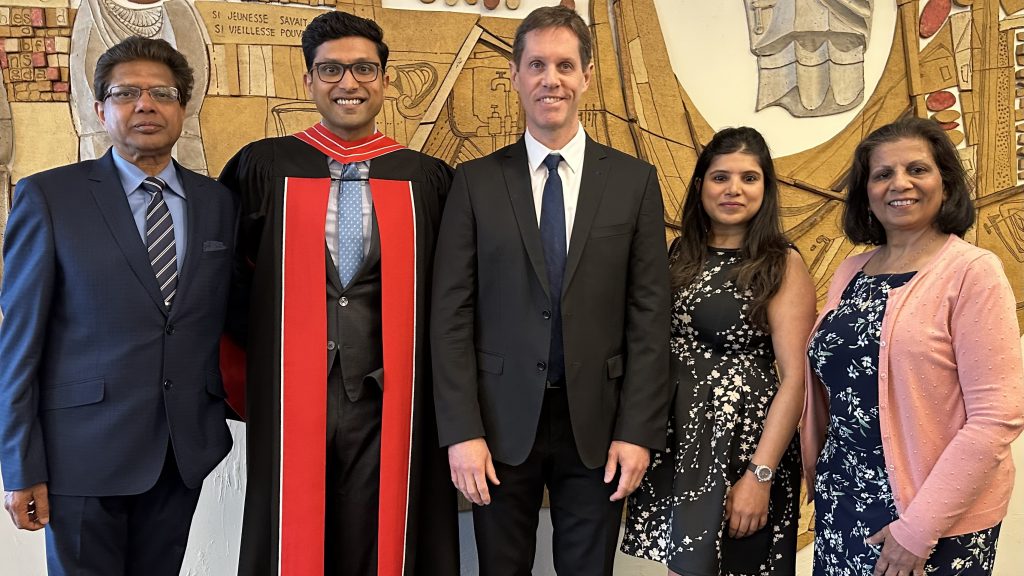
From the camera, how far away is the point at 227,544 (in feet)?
7.98

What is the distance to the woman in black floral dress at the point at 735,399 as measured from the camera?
1715 millimetres

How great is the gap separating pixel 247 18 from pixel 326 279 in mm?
1082

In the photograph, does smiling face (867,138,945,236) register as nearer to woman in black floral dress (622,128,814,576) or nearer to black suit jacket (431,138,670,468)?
woman in black floral dress (622,128,814,576)

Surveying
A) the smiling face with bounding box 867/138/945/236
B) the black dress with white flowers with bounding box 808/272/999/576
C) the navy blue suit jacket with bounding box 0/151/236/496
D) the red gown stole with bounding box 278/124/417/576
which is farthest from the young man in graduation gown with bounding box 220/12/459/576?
the smiling face with bounding box 867/138/945/236

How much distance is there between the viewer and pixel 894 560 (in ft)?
4.89

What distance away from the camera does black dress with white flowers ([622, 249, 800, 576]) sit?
1708 millimetres

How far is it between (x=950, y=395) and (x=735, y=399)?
46 centimetres

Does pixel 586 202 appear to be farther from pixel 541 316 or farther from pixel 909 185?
pixel 909 185

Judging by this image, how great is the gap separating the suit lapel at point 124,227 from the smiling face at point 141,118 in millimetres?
101

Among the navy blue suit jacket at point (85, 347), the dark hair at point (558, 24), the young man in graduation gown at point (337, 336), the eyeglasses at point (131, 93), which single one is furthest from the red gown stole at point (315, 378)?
the dark hair at point (558, 24)

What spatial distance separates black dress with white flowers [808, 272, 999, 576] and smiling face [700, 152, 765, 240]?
32 cm

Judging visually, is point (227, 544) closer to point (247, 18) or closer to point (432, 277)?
point (432, 277)

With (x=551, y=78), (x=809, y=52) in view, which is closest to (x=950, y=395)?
(x=551, y=78)

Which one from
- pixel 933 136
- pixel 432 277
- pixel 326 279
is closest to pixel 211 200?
pixel 326 279
